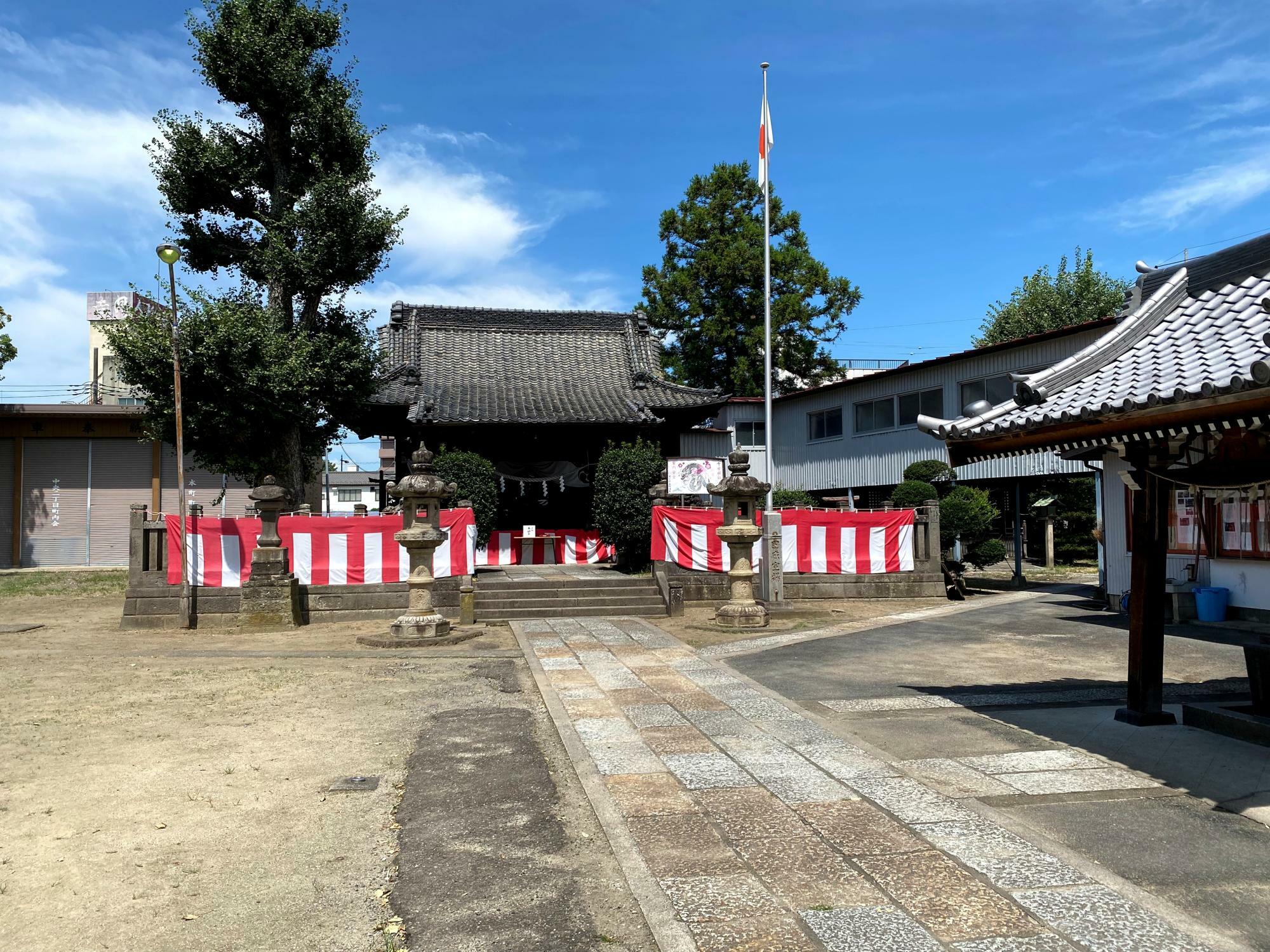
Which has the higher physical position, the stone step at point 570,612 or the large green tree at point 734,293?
the large green tree at point 734,293

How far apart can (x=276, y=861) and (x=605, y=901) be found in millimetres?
1914

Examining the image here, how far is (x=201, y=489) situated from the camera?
93.3 feet

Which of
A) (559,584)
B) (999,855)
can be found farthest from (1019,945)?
(559,584)

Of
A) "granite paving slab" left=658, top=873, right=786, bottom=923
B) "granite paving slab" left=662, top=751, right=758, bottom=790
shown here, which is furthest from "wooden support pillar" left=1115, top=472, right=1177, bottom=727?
"granite paving slab" left=658, top=873, right=786, bottom=923

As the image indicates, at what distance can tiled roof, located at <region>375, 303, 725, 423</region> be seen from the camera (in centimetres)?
2344

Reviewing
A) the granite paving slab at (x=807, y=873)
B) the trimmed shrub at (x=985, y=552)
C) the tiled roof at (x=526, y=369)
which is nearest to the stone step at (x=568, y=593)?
the tiled roof at (x=526, y=369)

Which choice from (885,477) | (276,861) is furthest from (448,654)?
(885,477)

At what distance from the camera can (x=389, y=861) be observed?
4.66m

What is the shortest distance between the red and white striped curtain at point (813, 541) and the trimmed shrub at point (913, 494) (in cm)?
238

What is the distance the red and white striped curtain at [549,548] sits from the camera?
22.9 meters

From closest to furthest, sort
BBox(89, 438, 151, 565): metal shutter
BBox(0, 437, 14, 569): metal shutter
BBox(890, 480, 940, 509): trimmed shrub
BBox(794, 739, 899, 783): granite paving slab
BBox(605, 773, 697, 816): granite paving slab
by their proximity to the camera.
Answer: BBox(605, 773, 697, 816): granite paving slab
BBox(794, 739, 899, 783): granite paving slab
BBox(890, 480, 940, 509): trimmed shrub
BBox(0, 437, 14, 569): metal shutter
BBox(89, 438, 151, 565): metal shutter

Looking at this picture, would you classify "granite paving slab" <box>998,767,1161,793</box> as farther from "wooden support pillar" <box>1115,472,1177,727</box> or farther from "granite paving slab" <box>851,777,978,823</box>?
"wooden support pillar" <box>1115,472,1177,727</box>

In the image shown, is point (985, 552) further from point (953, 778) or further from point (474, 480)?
point (953, 778)

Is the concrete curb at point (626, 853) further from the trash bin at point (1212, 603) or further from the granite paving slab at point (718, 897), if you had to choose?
the trash bin at point (1212, 603)
